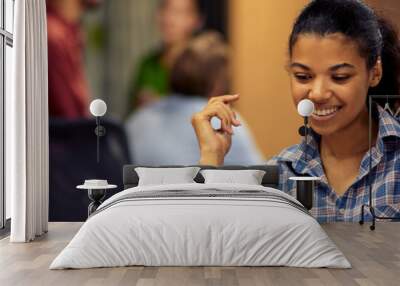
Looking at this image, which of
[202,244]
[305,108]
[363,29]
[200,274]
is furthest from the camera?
[363,29]

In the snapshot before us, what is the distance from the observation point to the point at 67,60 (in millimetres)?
7121

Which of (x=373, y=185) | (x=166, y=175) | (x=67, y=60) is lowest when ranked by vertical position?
(x=373, y=185)

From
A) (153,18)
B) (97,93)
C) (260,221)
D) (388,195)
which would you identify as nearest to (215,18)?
(153,18)

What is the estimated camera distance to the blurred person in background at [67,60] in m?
7.09

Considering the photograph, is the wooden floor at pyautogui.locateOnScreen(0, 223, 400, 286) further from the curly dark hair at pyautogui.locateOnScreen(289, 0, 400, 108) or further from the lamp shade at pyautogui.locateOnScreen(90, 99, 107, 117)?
the curly dark hair at pyautogui.locateOnScreen(289, 0, 400, 108)

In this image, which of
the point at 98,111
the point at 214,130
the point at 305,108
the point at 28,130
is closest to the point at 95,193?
the point at 98,111

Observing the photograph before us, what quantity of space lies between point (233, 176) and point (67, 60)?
232 cm

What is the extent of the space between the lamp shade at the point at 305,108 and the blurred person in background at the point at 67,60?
2.37 m

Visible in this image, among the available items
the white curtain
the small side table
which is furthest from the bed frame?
the white curtain

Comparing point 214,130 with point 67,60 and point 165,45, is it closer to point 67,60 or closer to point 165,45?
point 165,45

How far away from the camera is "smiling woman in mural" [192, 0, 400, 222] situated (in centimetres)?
679

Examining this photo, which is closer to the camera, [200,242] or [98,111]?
[200,242]

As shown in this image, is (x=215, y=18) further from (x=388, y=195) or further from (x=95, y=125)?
(x=388, y=195)

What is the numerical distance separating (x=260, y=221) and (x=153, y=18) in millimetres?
3392
